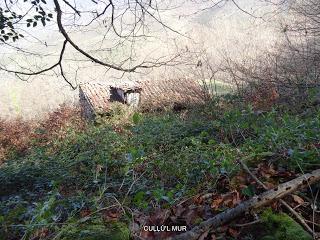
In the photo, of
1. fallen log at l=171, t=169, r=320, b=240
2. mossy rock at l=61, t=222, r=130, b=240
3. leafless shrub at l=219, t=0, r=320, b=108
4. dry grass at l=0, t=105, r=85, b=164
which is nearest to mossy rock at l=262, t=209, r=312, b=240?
fallen log at l=171, t=169, r=320, b=240

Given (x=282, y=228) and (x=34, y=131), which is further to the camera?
→ (x=34, y=131)

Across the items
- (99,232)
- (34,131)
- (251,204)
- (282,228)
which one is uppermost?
(99,232)

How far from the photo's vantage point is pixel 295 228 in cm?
199

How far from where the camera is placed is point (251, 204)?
2158 millimetres

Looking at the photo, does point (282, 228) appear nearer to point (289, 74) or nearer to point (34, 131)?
point (289, 74)

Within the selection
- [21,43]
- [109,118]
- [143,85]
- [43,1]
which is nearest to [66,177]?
[21,43]

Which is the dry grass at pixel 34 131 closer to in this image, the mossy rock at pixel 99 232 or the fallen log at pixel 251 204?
the mossy rock at pixel 99 232

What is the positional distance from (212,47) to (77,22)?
2416cm

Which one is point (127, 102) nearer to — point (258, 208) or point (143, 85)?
point (143, 85)

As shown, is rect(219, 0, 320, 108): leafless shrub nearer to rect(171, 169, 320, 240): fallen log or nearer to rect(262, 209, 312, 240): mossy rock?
rect(171, 169, 320, 240): fallen log

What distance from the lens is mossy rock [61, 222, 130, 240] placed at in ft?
6.56

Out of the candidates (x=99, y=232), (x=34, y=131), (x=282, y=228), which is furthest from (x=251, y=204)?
(x=34, y=131)

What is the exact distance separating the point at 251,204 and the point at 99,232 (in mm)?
922

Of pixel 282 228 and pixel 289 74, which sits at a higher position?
pixel 282 228
